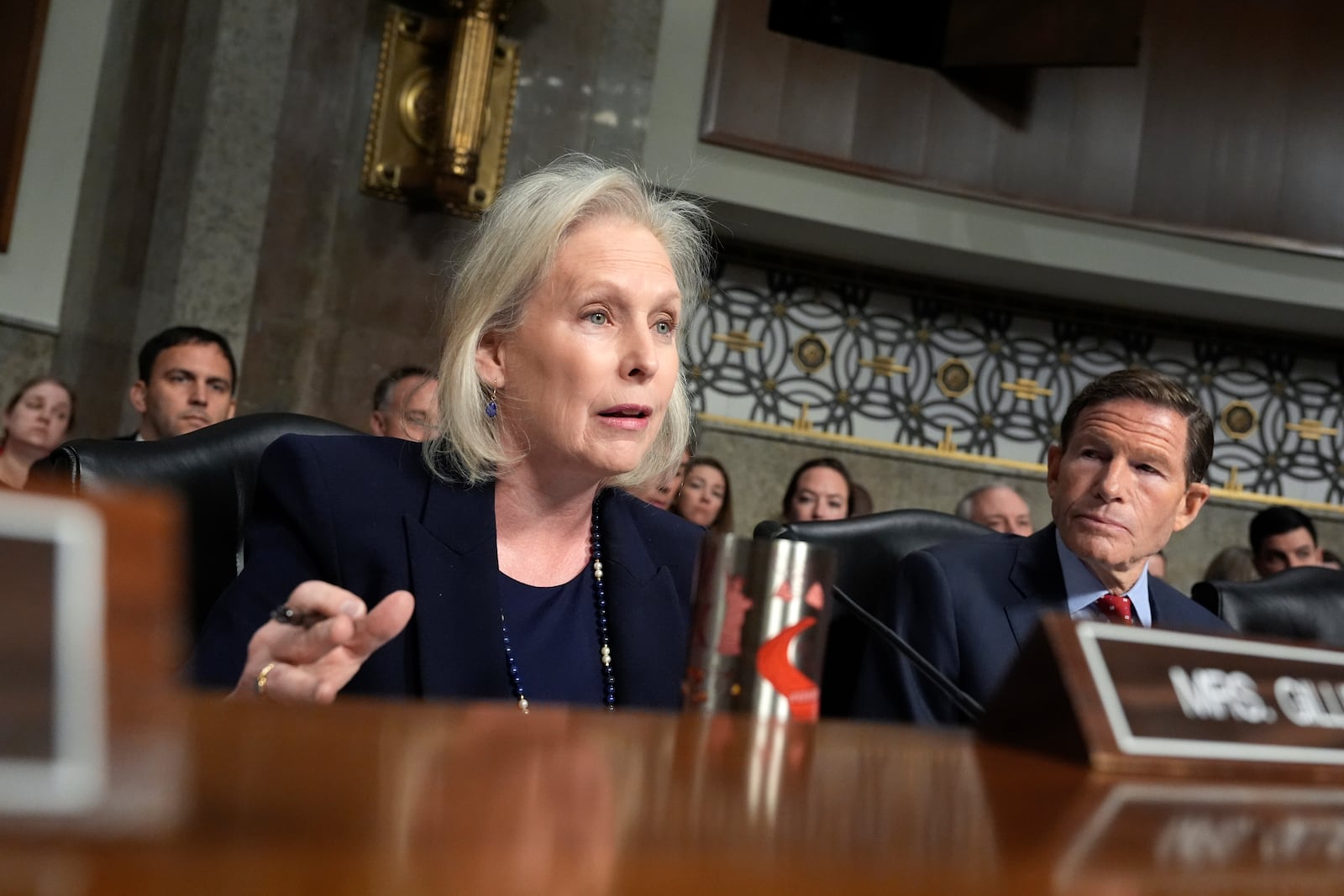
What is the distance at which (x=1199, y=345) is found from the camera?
7.26m

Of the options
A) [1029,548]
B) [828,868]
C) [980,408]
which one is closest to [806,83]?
[980,408]

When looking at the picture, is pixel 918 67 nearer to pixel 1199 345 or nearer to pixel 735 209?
pixel 735 209

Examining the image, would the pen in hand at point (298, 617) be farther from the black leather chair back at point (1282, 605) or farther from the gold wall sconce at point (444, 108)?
the gold wall sconce at point (444, 108)

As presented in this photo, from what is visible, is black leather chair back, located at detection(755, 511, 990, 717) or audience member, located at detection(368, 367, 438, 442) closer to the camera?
black leather chair back, located at detection(755, 511, 990, 717)

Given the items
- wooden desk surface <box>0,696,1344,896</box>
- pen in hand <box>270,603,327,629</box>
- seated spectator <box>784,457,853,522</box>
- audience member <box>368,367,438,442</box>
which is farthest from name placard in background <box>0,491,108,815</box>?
seated spectator <box>784,457,853,522</box>

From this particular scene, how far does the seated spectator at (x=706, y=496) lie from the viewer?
5.22m

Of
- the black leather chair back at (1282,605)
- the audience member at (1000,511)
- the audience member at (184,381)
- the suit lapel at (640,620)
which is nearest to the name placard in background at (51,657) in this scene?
the suit lapel at (640,620)

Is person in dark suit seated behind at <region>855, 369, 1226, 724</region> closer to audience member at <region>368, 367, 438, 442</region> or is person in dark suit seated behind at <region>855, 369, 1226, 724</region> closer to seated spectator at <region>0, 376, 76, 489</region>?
audience member at <region>368, 367, 438, 442</region>

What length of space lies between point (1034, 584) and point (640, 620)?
34.0 inches

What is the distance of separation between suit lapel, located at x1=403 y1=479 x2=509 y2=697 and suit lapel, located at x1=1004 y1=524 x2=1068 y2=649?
0.95 m

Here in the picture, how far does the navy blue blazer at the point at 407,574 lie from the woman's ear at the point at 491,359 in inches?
6.4

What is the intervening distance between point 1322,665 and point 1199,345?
6765 mm

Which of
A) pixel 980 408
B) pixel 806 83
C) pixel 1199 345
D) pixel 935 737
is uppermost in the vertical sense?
pixel 806 83

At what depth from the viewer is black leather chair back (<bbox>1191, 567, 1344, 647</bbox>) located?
9.09ft
